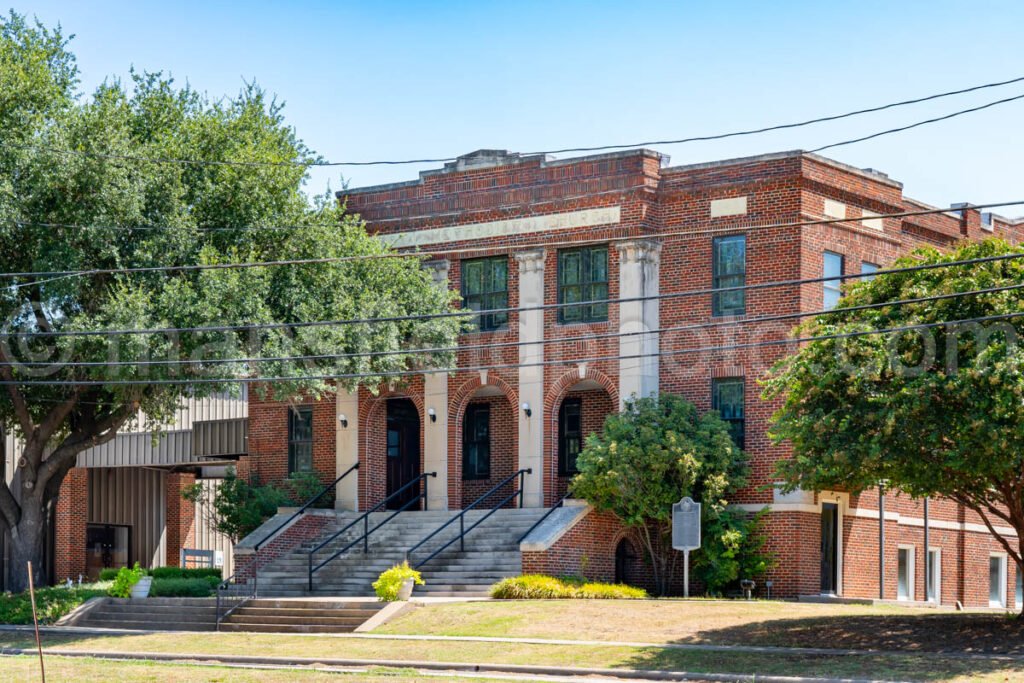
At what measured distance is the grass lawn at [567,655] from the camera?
22500 millimetres

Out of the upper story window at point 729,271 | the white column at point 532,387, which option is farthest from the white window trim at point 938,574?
the white column at point 532,387

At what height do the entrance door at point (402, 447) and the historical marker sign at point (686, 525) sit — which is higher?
the entrance door at point (402, 447)

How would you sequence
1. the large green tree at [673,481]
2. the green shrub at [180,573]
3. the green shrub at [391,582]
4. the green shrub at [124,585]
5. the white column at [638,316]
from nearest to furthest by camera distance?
the green shrub at [391,582] → the green shrub at [124,585] → the large green tree at [673,481] → the white column at [638,316] → the green shrub at [180,573]

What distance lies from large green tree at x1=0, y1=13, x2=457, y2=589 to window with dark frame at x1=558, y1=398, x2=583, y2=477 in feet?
13.6

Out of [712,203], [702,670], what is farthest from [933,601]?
[702,670]

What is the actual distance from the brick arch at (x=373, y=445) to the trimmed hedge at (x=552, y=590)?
25.5 ft

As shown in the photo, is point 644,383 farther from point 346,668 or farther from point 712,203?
point 346,668

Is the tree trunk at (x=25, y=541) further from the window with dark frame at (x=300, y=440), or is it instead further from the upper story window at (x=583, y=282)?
the upper story window at (x=583, y=282)

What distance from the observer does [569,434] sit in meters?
38.5

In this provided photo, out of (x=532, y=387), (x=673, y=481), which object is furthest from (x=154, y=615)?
(x=673, y=481)

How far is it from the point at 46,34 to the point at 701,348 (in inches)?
614

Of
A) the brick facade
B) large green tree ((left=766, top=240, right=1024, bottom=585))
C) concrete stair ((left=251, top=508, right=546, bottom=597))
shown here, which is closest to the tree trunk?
concrete stair ((left=251, top=508, right=546, bottom=597))

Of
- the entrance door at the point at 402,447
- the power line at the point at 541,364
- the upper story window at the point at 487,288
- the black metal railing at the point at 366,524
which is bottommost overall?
the black metal railing at the point at 366,524

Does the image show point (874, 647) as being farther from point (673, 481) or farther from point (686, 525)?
point (673, 481)
